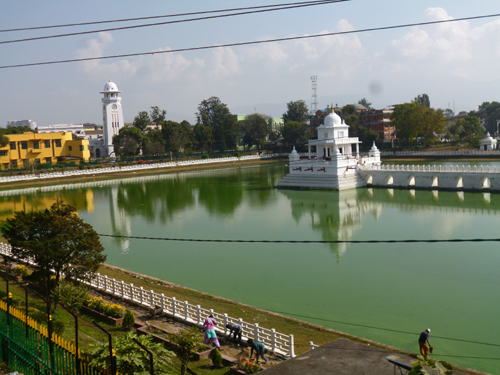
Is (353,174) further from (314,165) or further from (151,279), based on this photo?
(151,279)

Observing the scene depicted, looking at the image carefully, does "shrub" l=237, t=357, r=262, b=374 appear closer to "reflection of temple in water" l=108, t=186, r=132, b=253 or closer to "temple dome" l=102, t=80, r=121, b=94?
"reflection of temple in water" l=108, t=186, r=132, b=253

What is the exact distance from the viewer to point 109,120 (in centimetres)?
7619

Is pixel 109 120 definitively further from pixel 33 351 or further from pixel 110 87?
pixel 33 351

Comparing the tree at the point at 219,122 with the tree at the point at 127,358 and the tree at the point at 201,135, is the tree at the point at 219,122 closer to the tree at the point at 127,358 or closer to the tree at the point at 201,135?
the tree at the point at 201,135

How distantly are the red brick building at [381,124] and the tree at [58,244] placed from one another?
66813 mm

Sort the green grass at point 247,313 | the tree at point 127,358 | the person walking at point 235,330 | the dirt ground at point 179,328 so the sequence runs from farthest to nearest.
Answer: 1. the green grass at point 247,313
2. the person walking at point 235,330
3. the dirt ground at point 179,328
4. the tree at point 127,358

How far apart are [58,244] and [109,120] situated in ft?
218

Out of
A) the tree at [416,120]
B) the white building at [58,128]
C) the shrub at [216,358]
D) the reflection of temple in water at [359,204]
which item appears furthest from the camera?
the white building at [58,128]

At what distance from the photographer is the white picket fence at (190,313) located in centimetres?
978

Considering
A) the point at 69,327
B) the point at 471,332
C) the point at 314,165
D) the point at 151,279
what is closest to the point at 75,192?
the point at 314,165

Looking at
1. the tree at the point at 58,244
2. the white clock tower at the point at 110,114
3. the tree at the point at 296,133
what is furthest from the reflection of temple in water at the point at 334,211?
the white clock tower at the point at 110,114


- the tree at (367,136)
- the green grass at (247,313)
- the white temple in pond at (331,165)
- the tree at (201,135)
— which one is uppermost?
the tree at (201,135)

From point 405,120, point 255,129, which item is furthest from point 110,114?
point 405,120

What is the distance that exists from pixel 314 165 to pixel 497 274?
25.8m
